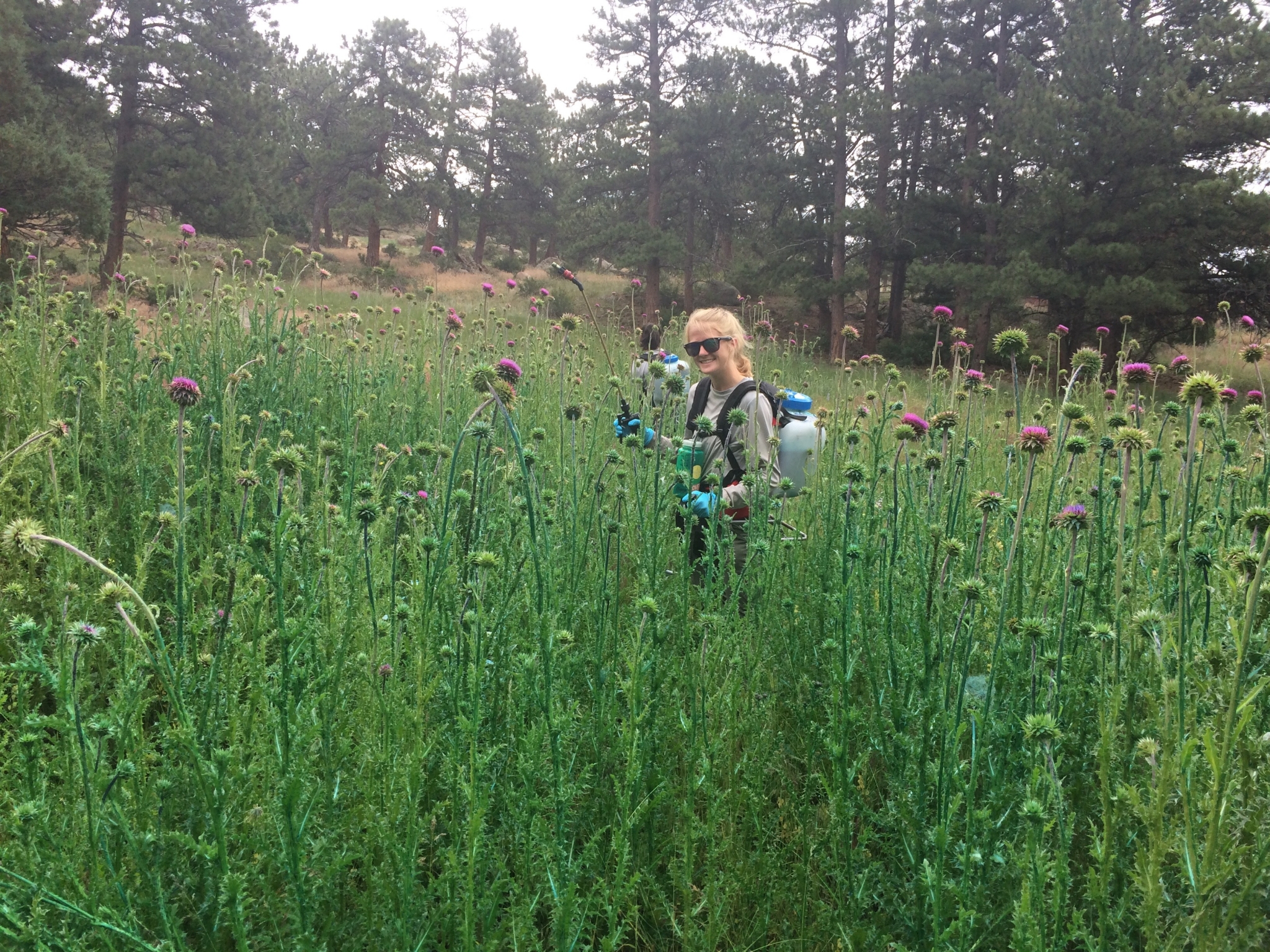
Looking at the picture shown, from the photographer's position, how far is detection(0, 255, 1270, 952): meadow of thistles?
1289 mm

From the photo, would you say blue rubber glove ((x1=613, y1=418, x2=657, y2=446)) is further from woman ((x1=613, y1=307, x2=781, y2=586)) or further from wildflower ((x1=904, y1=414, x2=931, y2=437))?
wildflower ((x1=904, y1=414, x2=931, y2=437))

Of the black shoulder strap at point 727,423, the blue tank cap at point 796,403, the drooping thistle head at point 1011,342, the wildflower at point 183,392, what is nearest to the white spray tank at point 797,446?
the blue tank cap at point 796,403

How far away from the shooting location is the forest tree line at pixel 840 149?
52.1 ft

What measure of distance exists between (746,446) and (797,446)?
753mm

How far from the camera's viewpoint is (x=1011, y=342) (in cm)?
255

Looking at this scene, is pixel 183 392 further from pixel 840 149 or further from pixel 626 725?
pixel 840 149

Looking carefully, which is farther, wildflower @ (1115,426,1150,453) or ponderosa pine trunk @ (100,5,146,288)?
ponderosa pine trunk @ (100,5,146,288)

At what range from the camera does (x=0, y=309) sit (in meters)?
5.71

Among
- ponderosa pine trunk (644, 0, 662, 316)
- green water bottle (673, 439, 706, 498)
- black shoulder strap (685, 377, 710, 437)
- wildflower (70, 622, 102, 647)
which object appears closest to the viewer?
wildflower (70, 622, 102, 647)

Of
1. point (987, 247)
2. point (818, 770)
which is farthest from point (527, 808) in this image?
point (987, 247)

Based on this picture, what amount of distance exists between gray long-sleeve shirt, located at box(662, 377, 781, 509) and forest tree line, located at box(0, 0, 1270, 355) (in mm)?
14758

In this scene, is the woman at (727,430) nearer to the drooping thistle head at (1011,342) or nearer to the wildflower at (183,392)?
the drooping thistle head at (1011,342)

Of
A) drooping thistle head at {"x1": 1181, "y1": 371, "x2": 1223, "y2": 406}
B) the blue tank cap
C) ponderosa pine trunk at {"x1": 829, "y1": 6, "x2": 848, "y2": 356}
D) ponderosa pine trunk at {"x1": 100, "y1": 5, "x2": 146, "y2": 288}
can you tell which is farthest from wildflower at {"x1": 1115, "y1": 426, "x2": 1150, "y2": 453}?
ponderosa pine trunk at {"x1": 100, "y1": 5, "x2": 146, "y2": 288}

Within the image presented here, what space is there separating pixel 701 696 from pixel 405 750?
2.19 feet
